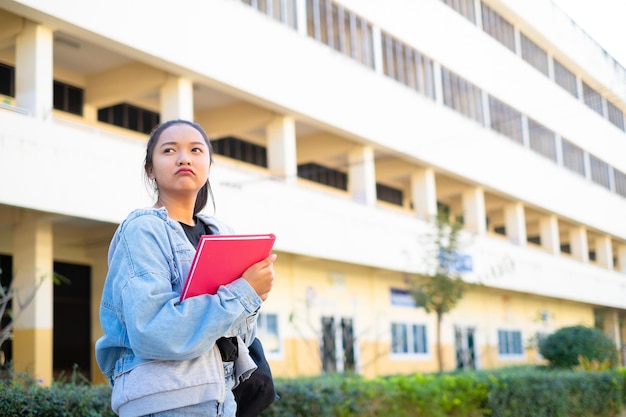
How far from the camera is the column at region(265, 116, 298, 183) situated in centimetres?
2003

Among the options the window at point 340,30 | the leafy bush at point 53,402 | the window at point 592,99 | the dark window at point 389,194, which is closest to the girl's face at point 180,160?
the leafy bush at point 53,402

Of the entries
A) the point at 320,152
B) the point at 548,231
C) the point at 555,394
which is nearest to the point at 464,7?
the point at 320,152

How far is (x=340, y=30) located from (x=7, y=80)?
8943 millimetres

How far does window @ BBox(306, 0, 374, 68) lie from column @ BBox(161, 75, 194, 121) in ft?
16.8

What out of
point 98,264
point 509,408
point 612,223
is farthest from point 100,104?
point 612,223

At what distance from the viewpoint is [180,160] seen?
9.64ft

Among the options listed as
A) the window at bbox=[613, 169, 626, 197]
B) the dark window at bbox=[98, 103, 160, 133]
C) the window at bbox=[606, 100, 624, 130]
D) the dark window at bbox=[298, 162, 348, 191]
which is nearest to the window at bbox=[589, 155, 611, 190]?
the window at bbox=[613, 169, 626, 197]

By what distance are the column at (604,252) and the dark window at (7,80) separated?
31083 millimetres

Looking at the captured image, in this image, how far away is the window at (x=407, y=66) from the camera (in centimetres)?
2425

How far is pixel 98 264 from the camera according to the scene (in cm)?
1842

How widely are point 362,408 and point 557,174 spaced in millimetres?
27598

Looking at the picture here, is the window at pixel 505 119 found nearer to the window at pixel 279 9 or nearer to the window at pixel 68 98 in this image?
the window at pixel 279 9

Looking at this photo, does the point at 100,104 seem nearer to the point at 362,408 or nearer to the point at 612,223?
the point at 362,408

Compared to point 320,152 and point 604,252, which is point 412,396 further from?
point 604,252
